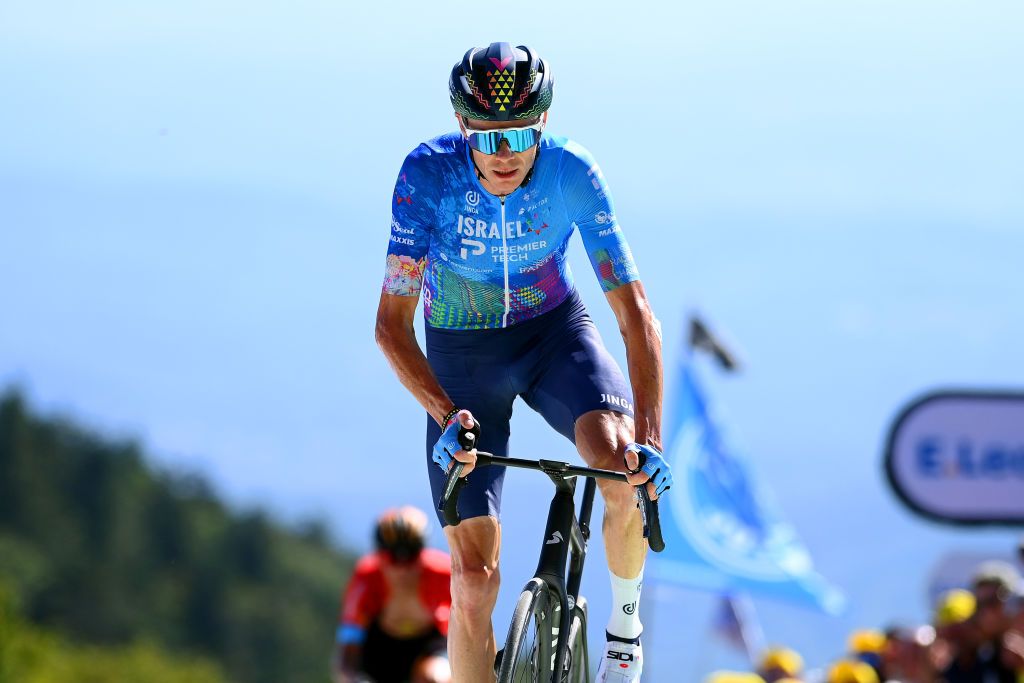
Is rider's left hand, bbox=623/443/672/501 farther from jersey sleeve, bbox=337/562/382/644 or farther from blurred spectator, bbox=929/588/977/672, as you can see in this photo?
jersey sleeve, bbox=337/562/382/644

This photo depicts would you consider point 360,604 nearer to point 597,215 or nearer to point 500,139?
point 597,215

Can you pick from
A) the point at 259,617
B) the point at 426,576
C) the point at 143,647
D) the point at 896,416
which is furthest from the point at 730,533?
the point at 259,617

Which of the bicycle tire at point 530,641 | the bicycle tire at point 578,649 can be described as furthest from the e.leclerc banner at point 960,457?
the bicycle tire at point 530,641

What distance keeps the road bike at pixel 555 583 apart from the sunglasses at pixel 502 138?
120 centimetres

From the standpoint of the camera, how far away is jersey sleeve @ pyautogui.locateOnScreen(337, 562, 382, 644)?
452 inches

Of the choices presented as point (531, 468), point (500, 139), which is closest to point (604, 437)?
point (531, 468)

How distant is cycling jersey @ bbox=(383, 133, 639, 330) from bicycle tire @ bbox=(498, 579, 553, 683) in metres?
1.39

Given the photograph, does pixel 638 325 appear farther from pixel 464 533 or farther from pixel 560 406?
pixel 464 533

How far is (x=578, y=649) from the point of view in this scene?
26.0 feet

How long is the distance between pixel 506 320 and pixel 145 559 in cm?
6746

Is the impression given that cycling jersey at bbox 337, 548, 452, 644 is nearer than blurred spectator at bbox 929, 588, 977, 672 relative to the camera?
No

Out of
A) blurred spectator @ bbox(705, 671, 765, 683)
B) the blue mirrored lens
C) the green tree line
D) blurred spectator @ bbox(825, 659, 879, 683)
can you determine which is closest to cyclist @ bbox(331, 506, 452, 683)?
blurred spectator @ bbox(705, 671, 765, 683)

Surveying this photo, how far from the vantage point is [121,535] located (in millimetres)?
72562

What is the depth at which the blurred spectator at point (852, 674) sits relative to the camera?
10992 mm
